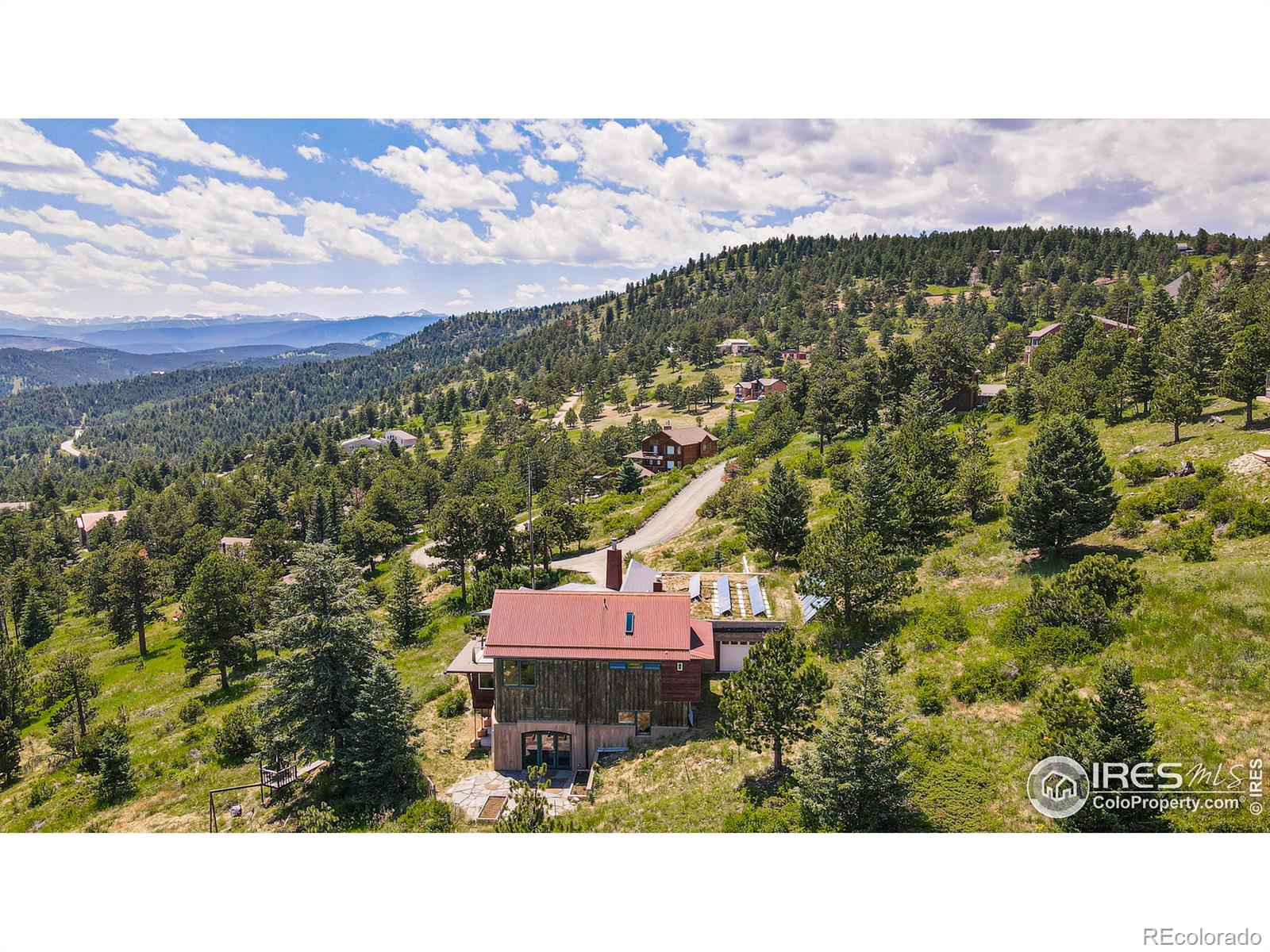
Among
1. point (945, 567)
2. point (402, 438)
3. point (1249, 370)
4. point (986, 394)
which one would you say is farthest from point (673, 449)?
point (402, 438)

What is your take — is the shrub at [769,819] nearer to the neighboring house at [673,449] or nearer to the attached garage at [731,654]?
the attached garage at [731,654]

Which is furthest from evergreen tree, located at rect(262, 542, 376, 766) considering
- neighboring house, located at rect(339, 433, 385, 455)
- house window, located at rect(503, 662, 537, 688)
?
neighboring house, located at rect(339, 433, 385, 455)

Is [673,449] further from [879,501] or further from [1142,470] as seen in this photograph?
[1142,470]

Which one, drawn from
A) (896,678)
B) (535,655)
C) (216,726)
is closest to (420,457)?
(216,726)

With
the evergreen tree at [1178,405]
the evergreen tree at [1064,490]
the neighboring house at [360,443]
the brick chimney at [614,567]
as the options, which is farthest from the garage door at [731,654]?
the neighboring house at [360,443]

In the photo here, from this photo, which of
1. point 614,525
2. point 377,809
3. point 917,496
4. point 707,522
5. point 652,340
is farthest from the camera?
point 652,340

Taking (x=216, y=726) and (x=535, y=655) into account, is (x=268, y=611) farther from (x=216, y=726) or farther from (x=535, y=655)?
(x=535, y=655)

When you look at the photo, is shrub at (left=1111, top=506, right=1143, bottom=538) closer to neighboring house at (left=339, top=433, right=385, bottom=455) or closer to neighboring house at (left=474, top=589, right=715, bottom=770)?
neighboring house at (left=474, top=589, right=715, bottom=770)
